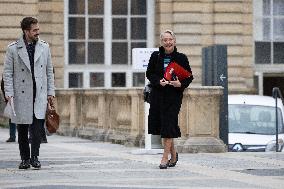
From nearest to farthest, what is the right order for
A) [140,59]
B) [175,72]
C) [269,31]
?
[175,72] < [140,59] < [269,31]

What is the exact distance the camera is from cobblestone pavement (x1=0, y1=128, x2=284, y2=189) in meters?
12.3

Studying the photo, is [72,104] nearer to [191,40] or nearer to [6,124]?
[6,124]

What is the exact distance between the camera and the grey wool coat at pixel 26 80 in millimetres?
14641

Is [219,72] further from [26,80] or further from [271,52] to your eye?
[271,52]

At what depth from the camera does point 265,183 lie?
1246 centimetres

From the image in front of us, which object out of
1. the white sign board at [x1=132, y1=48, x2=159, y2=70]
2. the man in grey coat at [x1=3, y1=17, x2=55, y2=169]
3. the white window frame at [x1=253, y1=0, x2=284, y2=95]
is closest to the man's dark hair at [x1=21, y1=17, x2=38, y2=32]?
the man in grey coat at [x1=3, y1=17, x2=55, y2=169]

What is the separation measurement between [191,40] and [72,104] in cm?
973

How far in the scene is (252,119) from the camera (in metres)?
23.3

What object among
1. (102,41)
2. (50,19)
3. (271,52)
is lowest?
(271,52)

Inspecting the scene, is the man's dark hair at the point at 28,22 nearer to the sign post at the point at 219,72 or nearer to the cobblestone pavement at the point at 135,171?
the cobblestone pavement at the point at 135,171

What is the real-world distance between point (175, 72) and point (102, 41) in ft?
70.9

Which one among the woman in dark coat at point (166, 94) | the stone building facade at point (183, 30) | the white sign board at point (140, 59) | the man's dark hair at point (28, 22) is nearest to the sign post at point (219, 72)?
the white sign board at point (140, 59)

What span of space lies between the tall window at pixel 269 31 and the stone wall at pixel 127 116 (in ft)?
34.9

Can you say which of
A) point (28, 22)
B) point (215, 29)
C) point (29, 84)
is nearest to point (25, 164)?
point (29, 84)
